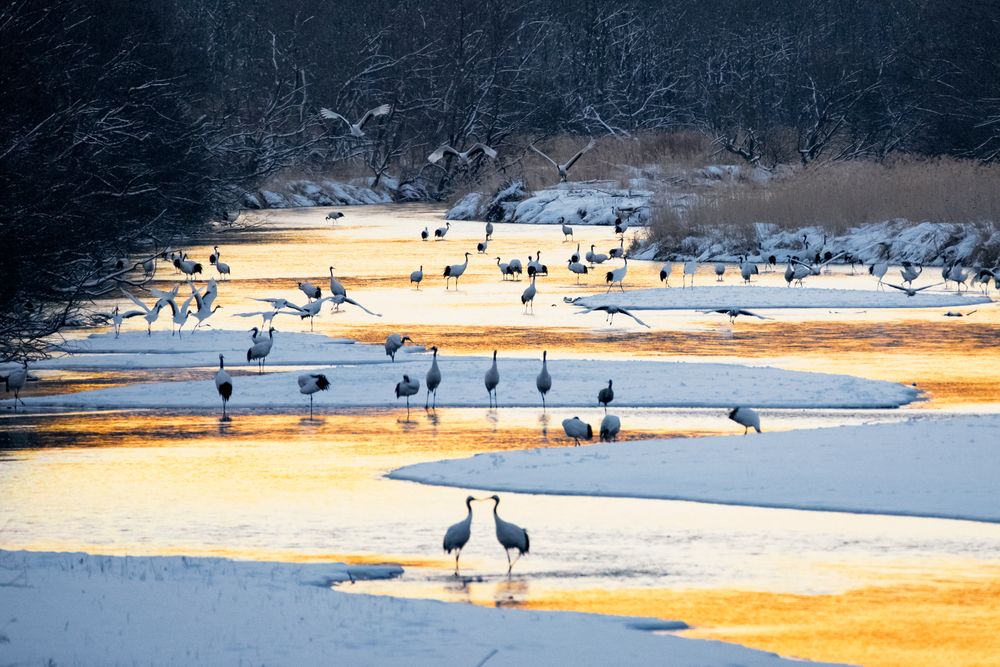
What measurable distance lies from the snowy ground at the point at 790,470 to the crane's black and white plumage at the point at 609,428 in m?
0.42

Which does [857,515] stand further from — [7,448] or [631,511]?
[7,448]

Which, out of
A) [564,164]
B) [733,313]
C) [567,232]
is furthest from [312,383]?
[564,164]

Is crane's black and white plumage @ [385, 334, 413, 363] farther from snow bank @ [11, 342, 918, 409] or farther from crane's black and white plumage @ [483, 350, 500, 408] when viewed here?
crane's black and white plumage @ [483, 350, 500, 408]

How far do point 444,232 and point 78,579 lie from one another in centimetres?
4614

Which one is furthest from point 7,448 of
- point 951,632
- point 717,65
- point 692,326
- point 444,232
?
point 717,65

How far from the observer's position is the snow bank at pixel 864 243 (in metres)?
41.4

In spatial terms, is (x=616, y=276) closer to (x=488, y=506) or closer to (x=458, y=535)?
(x=488, y=506)

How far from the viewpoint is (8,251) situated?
59.0ft

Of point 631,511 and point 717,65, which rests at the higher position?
point 717,65

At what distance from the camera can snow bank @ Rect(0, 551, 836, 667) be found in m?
8.95

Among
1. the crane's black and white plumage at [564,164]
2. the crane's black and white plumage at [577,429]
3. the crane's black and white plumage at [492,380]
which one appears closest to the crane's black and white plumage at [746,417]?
the crane's black and white plumage at [577,429]

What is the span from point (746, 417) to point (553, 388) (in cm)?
416

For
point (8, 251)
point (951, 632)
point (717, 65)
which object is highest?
point (717, 65)

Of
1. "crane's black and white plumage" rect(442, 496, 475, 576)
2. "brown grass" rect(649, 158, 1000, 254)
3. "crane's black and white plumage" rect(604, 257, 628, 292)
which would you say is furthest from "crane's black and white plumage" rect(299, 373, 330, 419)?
"brown grass" rect(649, 158, 1000, 254)
